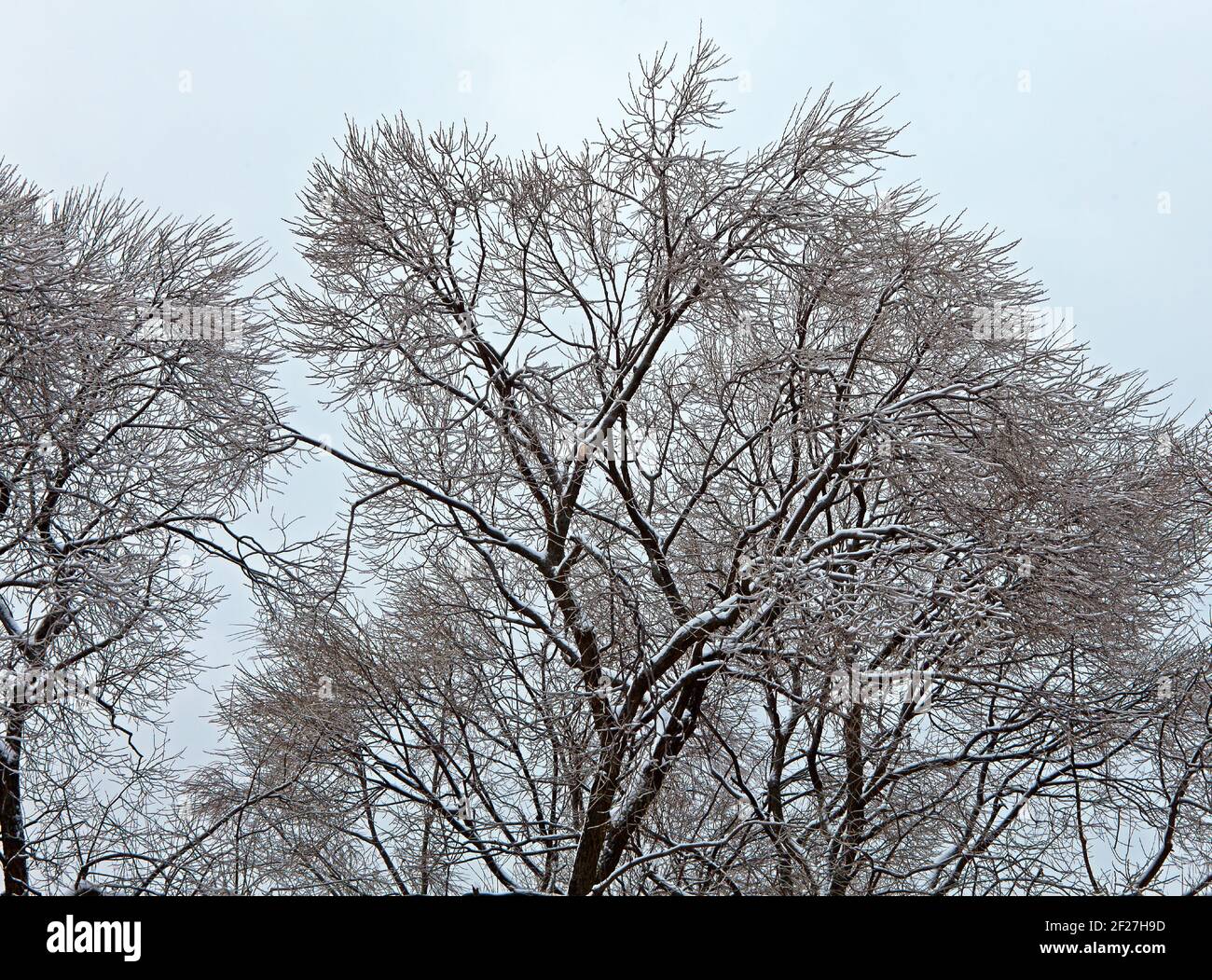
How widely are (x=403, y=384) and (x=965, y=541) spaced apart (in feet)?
19.7

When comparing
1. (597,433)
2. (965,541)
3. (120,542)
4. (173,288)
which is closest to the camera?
(965,541)

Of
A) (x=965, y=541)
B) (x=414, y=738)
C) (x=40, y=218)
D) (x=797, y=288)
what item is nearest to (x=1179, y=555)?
(x=965, y=541)

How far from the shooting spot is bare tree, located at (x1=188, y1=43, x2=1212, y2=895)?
10.1 metres

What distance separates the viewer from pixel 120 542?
1152 cm

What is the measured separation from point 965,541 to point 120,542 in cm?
903

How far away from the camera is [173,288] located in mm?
12648

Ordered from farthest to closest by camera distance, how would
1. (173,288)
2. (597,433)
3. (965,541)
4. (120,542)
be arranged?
(173,288) → (120,542) → (597,433) → (965,541)

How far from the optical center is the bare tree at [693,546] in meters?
10.1

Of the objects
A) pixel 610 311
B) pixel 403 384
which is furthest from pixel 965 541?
pixel 403 384

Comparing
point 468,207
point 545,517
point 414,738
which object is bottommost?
point 414,738

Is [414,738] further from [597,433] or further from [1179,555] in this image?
[1179,555]

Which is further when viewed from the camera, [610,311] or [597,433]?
[610,311]

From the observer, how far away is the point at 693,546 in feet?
38.7

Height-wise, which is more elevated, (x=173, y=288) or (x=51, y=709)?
(x=173, y=288)
